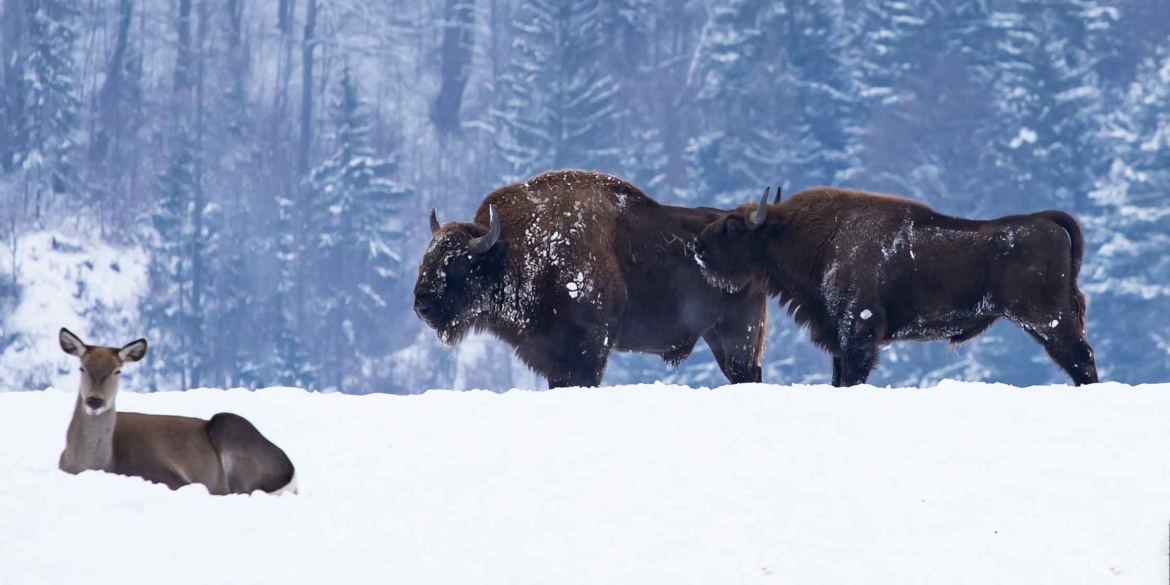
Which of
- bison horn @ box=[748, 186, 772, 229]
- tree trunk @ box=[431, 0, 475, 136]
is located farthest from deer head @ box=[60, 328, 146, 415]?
tree trunk @ box=[431, 0, 475, 136]

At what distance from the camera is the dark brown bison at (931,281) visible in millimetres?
12914

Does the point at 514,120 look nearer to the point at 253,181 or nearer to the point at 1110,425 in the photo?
the point at 253,181

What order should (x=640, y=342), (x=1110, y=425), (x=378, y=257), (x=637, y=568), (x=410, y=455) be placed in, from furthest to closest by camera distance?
(x=378, y=257), (x=640, y=342), (x=1110, y=425), (x=410, y=455), (x=637, y=568)

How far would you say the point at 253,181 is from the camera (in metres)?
125

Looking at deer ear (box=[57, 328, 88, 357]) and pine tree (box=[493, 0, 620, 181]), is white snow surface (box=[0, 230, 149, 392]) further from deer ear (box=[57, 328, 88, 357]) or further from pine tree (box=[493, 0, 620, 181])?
deer ear (box=[57, 328, 88, 357])

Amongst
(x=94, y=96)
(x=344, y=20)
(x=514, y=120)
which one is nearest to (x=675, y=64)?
(x=514, y=120)

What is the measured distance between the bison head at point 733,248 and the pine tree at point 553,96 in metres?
108

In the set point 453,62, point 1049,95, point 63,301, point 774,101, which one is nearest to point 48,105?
point 63,301

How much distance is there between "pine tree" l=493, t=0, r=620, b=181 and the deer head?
11442 centimetres

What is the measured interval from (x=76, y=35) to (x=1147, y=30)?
83287mm

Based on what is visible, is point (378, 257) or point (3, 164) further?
point (3, 164)

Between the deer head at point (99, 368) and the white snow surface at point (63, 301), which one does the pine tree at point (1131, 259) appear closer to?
the white snow surface at point (63, 301)

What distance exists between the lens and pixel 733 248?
14516mm

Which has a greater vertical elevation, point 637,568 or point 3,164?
point 637,568
